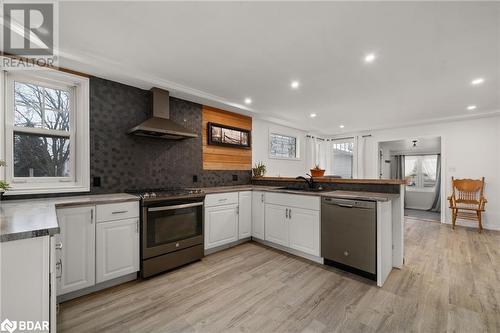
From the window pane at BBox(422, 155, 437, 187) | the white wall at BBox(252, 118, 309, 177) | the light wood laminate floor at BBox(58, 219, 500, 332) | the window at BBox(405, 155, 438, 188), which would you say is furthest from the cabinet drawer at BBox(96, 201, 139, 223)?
the window pane at BBox(422, 155, 437, 187)

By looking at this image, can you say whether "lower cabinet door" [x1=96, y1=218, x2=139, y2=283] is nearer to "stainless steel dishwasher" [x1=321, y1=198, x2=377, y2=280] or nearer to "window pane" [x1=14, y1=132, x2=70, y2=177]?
"window pane" [x1=14, y1=132, x2=70, y2=177]

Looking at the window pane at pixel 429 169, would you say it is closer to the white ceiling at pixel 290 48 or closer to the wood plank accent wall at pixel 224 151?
the white ceiling at pixel 290 48

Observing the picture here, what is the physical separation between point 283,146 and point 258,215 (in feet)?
7.99

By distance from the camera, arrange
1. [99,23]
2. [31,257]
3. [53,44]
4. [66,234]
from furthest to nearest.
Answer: [53,44] → [66,234] → [99,23] → [31,257]

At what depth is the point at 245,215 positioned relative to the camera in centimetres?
342

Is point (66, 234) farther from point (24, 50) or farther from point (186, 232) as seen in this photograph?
point (24, 50)

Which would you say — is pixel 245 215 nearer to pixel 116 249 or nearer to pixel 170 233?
pixel 170 233

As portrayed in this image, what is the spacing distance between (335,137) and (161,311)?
6.34 m

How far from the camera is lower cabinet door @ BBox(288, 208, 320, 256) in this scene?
8.86 ft

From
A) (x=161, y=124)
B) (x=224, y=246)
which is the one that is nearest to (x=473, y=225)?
(x=224, y=246)

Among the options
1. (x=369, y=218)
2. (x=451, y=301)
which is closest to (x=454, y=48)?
(x=369, y=218)

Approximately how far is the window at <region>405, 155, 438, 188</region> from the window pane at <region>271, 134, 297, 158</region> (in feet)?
13.0

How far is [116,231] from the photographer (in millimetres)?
2158

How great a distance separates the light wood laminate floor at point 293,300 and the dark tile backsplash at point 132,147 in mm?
1264
